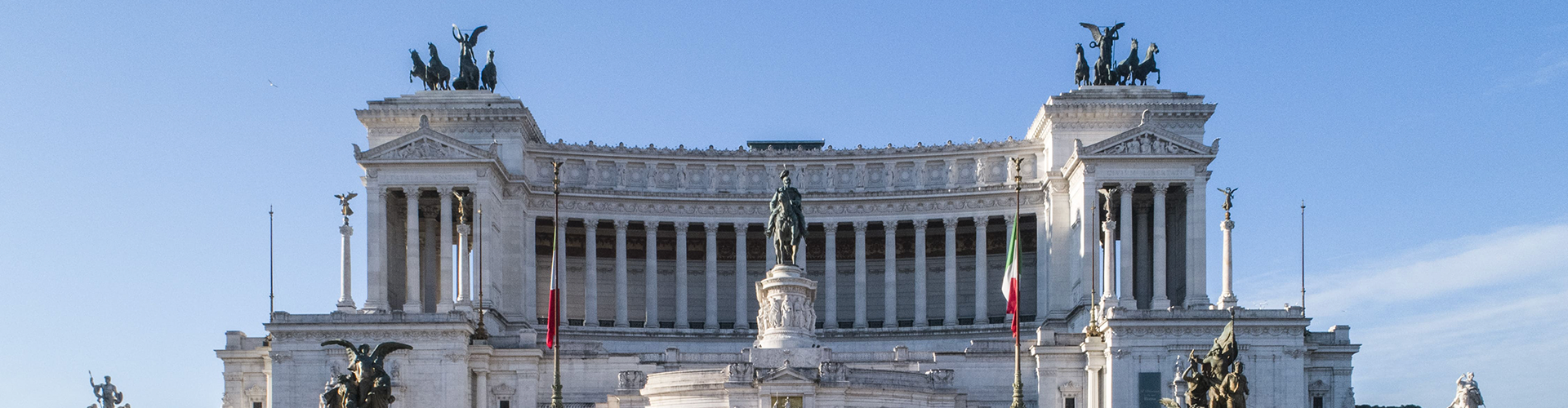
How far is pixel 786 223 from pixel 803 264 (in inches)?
1017

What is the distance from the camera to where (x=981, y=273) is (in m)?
97.2

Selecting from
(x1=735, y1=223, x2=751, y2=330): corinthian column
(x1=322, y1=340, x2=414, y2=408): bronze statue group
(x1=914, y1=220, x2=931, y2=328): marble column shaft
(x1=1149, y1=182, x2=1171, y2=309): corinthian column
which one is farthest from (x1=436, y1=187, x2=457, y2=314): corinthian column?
(x1=322, y1=340, x2=414, y2=408): bronze statue group

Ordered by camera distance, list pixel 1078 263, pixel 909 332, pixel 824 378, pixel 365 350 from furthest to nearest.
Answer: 1. pixel 909 332
2. pixel 1078 263
3. pixel 824 378
4. pixel 365 350

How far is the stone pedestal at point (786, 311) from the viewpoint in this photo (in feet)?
234

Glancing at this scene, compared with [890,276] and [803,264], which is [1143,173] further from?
[803,264]

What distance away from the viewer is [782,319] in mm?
71625

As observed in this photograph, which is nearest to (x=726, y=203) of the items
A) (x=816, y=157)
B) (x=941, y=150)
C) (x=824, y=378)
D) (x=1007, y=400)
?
(x=816, y=157)

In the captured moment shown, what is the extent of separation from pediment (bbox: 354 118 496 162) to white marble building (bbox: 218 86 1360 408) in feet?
0.35

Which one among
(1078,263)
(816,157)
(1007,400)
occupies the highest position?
(816,157)

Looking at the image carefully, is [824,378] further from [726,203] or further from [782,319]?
[726,203]

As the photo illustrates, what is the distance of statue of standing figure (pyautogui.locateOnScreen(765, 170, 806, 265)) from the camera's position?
7238 centimetres

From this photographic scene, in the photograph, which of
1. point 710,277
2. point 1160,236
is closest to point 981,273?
point 1160,236

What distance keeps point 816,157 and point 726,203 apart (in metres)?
5.37

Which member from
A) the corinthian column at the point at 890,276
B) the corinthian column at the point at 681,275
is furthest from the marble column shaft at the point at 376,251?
the corinthian column at the point at 890,276
